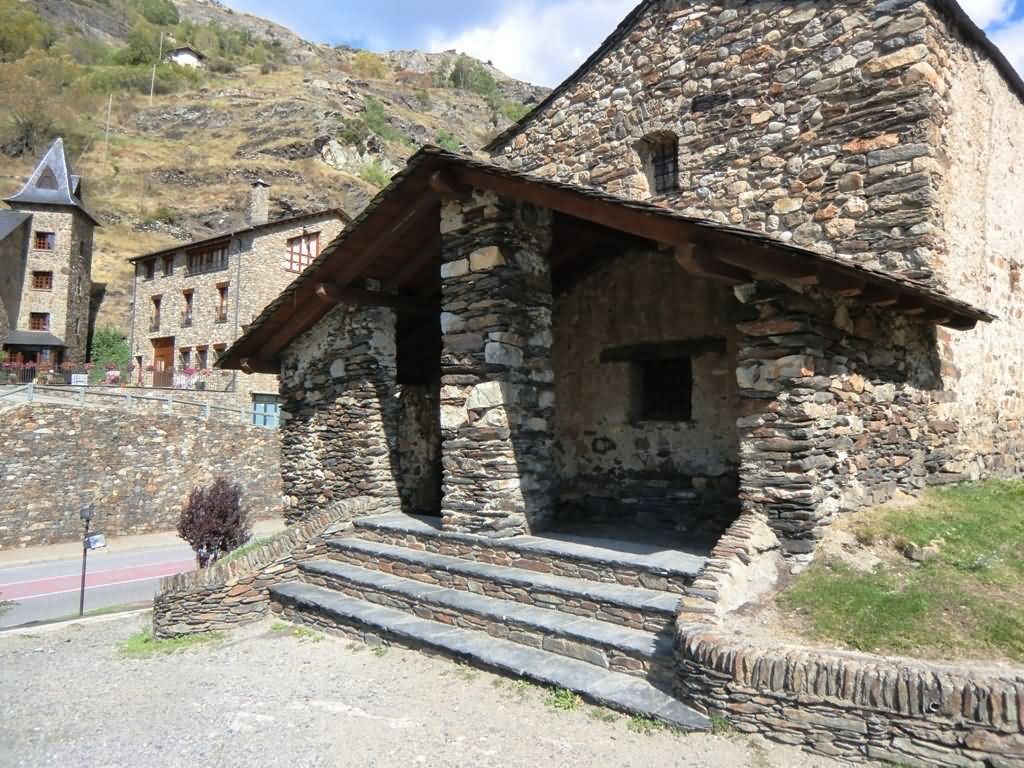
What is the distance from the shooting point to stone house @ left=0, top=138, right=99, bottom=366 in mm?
33594

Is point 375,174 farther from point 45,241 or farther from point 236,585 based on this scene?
point 236,585

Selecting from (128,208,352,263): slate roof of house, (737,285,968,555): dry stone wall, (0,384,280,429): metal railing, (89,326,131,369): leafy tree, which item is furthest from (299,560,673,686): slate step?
(89,326,131,369): leafy tree

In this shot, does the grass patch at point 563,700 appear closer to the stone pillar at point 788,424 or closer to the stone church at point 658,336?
the stone church at point 658,336

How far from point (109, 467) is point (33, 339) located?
64.3ft

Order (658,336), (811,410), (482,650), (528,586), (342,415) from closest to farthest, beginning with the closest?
1. (811,410)
2. (482,650)
3. (528,586)
4. (658,336)
5. (342,415)

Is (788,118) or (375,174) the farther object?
(375,174)

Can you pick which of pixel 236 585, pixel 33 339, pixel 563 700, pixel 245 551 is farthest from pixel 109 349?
pixel 563 700

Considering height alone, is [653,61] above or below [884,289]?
above

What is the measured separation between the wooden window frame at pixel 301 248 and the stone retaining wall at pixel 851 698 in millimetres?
30258

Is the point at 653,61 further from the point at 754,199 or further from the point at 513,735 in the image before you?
the point at 513,735

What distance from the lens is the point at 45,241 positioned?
35.4 meters

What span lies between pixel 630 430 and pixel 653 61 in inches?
198

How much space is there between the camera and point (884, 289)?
17.7 ft

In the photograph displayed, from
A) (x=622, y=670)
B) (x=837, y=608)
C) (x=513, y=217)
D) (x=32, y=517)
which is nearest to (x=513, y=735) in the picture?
(x=622, y=670)
